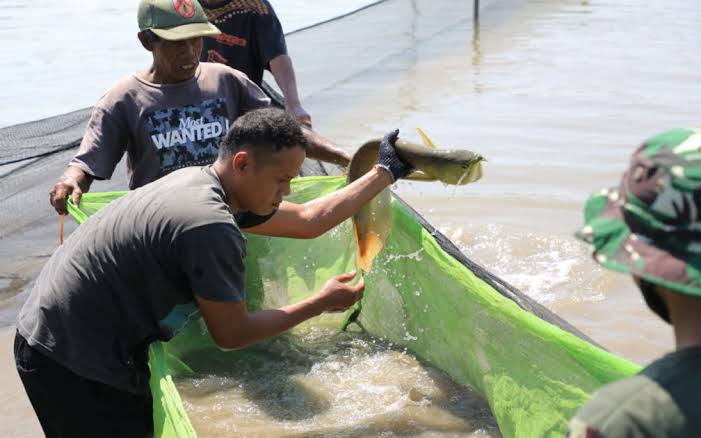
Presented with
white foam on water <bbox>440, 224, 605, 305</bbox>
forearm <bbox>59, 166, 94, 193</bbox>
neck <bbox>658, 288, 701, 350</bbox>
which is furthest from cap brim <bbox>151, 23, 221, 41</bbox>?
neck <bbox>658, 288, 701, 350</bbox>

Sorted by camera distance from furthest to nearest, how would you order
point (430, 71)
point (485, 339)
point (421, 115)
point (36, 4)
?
point (36, 4)
point (430, 71)
point (421, 115)
point (485, 339)

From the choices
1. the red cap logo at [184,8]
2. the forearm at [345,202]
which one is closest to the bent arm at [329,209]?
the forearm at [345,202]

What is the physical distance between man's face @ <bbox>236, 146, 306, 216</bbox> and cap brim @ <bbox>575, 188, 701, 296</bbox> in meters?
1.41

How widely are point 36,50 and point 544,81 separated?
8269 millimetres

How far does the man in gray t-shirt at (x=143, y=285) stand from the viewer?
101 inches

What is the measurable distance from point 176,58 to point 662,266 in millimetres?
2772

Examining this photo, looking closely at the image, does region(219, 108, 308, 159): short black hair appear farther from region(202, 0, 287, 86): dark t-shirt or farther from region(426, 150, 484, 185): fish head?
region(202, 0, 287, 86): dark t-shirt

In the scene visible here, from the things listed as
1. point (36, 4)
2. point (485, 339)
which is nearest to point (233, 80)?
point (485, 339)

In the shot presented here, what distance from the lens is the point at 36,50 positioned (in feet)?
48.2

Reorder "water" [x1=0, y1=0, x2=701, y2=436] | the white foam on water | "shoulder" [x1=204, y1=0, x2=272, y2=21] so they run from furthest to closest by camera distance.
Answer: the white foam on water < "shoulder" [x1=204, y1=0, x2=272, y2=21] < "water" [x1=0, y1=0, x2=701, y2=436]

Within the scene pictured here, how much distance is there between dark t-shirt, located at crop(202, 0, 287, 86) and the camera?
4.71m

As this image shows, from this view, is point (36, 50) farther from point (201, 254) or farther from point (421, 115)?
point (201, 254)

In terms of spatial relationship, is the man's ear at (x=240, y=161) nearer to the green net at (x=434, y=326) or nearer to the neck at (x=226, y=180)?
the neck at (x=226, y=180)

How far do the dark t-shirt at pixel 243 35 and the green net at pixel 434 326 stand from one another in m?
0.91
